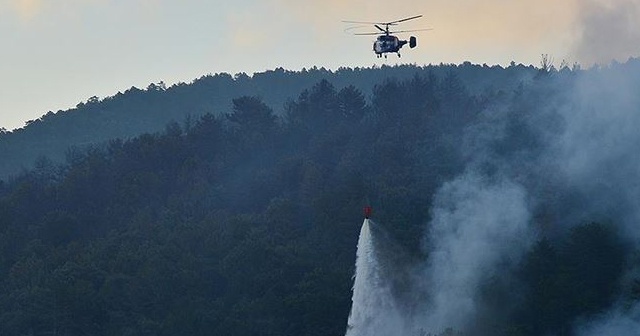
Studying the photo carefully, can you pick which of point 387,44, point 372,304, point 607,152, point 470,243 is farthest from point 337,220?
point 387,44

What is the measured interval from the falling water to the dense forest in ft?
6.88

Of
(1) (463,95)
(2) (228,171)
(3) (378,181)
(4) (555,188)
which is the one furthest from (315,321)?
(1) (463,95)

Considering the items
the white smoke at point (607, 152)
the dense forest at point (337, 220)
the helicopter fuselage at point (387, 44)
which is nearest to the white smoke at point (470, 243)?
the dense forest at point (337, 220)

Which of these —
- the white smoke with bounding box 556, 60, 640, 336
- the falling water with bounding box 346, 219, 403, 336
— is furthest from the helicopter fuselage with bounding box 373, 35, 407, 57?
the white smoke with bounding box 556, 60, 640, 336

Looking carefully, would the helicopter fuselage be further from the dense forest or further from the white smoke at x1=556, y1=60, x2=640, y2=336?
the white smoke at x1=556, y1=60, x2=640, y2=336

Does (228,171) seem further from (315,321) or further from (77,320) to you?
(315,321)

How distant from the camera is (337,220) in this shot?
340 feet

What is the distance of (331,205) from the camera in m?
106

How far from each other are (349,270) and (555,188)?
12674mm

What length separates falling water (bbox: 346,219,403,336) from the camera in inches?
3000

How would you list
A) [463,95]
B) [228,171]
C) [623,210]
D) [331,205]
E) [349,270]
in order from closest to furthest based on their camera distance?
[623,210]
[349,270]
[331,205]
[228,171]
[463,95]

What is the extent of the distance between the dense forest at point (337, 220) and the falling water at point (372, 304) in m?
2.10

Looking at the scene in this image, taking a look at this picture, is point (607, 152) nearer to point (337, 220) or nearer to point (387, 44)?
point (337, 220)

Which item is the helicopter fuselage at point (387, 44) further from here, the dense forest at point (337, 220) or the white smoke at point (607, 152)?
the white smoke at point (607, 152)
